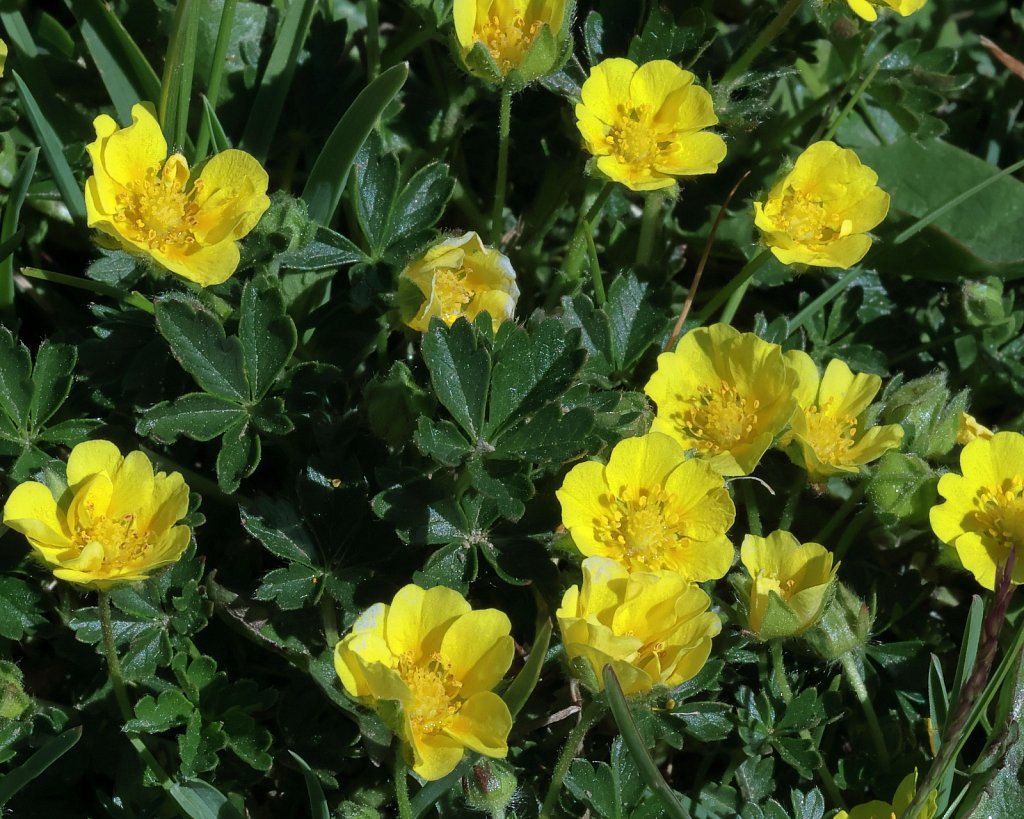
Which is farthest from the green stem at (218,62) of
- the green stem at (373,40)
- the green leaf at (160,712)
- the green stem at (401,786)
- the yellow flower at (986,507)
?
the yellow flower at (986,507)

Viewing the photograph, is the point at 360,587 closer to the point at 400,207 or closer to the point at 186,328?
the point at 186,328

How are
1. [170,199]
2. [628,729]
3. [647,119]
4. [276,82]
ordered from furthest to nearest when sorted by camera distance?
1. [276,82]
2. [647,119]
3. [170,199]
4. [628,729]

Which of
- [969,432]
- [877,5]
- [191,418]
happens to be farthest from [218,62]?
[969,432]

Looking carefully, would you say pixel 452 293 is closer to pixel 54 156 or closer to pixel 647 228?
pixel 647 228

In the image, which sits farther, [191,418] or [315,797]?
[191,418]

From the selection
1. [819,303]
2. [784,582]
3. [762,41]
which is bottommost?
[784,582]

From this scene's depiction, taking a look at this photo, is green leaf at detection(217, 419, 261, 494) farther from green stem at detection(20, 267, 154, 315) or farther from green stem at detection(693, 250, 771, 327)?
green stem at detection(693, 250, 771, 327)

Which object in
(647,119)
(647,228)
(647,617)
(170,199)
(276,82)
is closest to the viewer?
(647,617)

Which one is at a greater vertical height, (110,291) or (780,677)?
(110,291)
